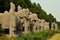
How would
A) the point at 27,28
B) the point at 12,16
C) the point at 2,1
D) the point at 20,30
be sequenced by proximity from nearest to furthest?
the point at 12,16
the point at 20,30
the point at 27,28
the point at 2,1

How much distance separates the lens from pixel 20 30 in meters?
25.3

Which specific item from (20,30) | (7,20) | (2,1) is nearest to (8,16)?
(7,20)

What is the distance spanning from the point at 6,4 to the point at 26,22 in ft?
43.5

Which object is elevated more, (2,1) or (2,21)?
Result: (2,1)

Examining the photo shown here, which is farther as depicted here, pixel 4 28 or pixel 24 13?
pixel 24 13

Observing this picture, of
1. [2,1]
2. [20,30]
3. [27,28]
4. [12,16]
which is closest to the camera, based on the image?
[12,16]

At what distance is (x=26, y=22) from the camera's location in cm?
2662

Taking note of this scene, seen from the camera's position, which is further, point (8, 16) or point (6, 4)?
point (6, 4)

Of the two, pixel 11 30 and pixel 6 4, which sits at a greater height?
pixel 6 4

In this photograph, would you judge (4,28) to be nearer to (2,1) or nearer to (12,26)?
(12,26)


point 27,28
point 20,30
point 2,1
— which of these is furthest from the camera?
point 2,1

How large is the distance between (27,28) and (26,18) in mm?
1181

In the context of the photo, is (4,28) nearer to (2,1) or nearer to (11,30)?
(11,30)

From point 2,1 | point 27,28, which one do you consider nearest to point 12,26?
point 27,28
